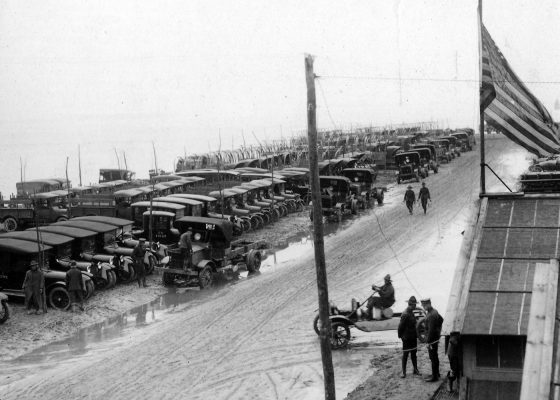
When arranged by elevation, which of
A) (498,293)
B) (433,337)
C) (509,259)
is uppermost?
(509,259)

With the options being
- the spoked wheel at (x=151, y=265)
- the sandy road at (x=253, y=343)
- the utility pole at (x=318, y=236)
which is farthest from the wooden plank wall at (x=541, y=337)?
the spoked wheel at (x=151, y=265)

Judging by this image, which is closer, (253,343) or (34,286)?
(253,343)

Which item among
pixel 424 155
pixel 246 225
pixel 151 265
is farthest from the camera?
pixel 424 155

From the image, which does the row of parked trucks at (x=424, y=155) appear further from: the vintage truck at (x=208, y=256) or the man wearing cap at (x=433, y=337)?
the man wearing cap at (x=433, y=337)

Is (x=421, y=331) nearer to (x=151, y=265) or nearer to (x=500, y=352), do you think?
(x=500, y=352)

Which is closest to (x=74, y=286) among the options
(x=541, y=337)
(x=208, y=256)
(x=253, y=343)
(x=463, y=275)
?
(x=208, y=256)

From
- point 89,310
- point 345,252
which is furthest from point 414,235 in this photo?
point 89,310

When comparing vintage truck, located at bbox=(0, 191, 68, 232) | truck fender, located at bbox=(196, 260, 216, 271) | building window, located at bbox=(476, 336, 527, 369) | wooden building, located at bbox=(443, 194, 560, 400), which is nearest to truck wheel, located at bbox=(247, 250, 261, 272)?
truck fender, located at bbox=(196, 260, 216, 271)
